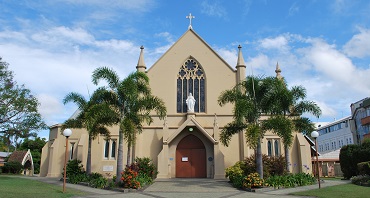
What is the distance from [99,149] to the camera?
Result: 84.6ft

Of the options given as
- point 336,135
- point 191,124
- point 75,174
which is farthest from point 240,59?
point 336,135

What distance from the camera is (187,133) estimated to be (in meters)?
25.0

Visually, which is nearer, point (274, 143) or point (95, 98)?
point (95, 98)

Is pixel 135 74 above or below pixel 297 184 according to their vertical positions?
above

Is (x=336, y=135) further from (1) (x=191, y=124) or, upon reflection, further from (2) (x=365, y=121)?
(1) (x=191, y=124)

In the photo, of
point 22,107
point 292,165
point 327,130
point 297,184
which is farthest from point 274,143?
point 327,130

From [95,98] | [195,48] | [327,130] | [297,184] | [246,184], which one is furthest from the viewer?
[327,130]

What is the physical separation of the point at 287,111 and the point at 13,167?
32.0m

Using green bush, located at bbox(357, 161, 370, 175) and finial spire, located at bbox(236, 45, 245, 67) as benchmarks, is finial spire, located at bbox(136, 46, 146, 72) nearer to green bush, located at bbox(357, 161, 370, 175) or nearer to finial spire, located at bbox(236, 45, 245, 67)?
finial spire, located at bbox(236, 45, 245, 67)

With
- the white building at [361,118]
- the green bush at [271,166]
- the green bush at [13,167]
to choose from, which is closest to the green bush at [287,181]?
the green bush at [271,166]

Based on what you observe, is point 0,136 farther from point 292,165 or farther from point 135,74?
point 292,165

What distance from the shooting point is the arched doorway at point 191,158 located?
24.6 m

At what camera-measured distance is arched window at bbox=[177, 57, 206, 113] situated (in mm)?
26672

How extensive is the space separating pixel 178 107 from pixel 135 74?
27.7 feet
